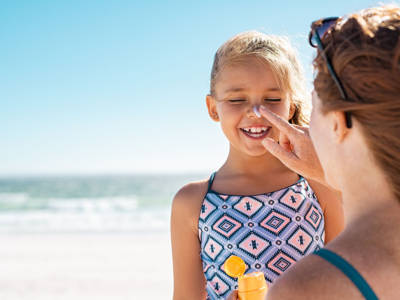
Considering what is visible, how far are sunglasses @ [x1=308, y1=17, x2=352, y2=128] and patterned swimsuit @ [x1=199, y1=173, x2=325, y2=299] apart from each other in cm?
117

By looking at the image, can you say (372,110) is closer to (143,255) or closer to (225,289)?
(225,289)

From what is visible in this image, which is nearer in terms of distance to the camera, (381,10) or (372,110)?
(372,110)

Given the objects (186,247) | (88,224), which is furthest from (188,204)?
(88,224)

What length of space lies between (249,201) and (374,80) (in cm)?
137

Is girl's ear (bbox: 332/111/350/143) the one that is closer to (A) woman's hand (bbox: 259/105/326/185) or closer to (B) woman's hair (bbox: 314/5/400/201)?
(B) woman's hair (bbox: 314/5/400/201)

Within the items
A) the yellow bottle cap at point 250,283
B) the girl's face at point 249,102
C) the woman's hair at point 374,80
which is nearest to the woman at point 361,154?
the woman's hair at point 374,80

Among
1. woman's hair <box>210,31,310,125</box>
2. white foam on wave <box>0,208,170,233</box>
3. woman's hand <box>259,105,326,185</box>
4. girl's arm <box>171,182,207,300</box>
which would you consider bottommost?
white foam on wave <box>0,208,170,233</box>

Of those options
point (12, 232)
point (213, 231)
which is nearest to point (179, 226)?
point (213, 231)

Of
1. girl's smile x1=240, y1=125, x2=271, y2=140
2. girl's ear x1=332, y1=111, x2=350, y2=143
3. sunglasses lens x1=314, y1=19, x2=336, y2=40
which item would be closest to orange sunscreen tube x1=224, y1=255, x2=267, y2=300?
girl's ear x1=332, y1=111, x2=350, y2=143

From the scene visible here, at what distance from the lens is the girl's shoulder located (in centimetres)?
231

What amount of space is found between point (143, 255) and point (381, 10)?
865cm

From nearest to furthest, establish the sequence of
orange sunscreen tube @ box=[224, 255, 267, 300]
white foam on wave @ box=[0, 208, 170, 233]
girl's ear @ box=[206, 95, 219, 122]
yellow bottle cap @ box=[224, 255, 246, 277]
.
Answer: orange sunscreen tube @ box=[224, 255, 267, 300] → yellow bottle cap @ box=[224, 255, 246, 277] → girl's ear @ box=[206, 95, 219, 122] → white foam on wave @ box=[0, 208, 170, 233]

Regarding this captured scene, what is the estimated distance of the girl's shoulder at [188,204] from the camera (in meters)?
2.31

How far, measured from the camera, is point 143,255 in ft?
30.1
